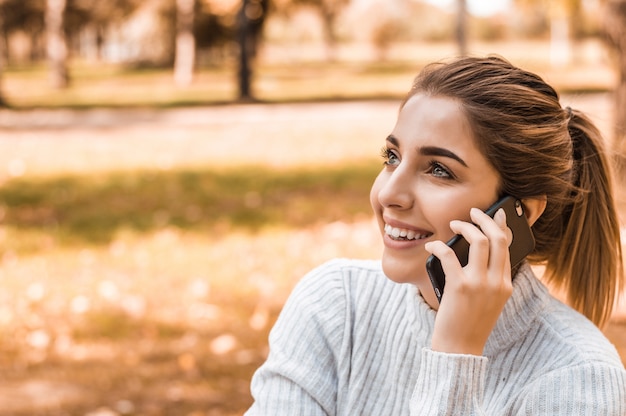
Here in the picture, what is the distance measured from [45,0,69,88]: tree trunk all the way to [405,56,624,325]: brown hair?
24347 millimetres

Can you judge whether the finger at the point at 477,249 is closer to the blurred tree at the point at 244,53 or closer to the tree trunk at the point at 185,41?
the blurred tree at the point at 244,53

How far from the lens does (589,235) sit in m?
2.19

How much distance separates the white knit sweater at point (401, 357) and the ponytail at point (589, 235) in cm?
23

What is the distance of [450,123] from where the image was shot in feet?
6.17

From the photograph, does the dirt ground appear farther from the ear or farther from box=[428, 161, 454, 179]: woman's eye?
box=[428, 161, 454, 179]: woman's eye

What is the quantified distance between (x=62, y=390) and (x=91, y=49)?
6262cm

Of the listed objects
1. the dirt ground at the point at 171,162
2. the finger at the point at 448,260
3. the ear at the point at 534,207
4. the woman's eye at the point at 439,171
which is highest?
the woman's eye at the point at 439,171

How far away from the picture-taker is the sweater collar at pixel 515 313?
1.91m

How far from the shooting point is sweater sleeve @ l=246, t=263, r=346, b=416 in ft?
6.52

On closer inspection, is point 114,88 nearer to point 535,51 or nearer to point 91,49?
point 535,51

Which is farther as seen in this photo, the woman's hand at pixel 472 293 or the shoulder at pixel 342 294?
the shoulder at pixel 342 294

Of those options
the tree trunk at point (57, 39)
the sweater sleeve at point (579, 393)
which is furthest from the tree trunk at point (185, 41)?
the sweater sleeve at point (579, 393)

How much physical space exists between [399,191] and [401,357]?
1.30 ft

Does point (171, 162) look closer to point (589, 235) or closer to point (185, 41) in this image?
point (589, 235)
